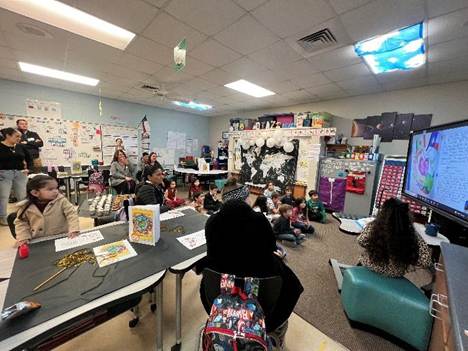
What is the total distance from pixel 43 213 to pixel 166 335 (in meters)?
1.29

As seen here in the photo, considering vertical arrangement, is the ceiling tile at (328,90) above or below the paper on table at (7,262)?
above

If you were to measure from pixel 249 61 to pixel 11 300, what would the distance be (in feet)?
10.7

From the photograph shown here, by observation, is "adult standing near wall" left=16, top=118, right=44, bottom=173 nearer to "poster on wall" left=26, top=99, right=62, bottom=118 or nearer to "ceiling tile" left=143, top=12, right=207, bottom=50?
"poster on wall" left=26, top=99, right=62, bottom=118

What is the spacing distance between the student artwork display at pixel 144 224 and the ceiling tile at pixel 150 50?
2.23 metres

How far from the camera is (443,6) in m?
1.70

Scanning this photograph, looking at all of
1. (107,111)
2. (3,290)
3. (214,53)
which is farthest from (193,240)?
(107,111)

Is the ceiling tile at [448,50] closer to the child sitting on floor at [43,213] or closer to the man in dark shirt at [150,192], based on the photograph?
the man in dark shirt at [150,192]

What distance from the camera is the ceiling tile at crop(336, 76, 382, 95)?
347cm

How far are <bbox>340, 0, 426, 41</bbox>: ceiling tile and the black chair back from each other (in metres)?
2.36

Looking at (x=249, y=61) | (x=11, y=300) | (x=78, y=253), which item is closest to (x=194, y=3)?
(x=249, y=61)

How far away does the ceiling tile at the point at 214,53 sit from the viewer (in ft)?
8.24

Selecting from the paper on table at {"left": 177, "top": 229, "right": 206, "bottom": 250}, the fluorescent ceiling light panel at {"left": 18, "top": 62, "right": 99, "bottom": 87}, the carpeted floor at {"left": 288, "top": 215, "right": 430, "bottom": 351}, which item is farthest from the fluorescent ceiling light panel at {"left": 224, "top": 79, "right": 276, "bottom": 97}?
the paper on table at {"left": 177, "top": 229, "right": 206, "bottom": 250}

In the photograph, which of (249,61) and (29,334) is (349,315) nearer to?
(29,334)

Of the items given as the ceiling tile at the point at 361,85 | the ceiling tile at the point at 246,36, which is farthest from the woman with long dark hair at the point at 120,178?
Answer: the ceiling tile at the point at 361,85
